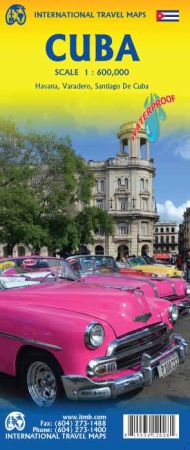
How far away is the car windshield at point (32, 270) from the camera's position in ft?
16.0

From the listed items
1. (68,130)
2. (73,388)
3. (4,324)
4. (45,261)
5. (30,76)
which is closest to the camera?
(73,388)

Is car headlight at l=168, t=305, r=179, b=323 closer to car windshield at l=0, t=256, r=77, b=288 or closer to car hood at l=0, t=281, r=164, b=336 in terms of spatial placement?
car hood at l=0, t=281, r=164, b=336

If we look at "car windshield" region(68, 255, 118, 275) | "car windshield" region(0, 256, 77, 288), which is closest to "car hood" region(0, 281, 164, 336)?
"car windshield" region(0, 256, 77, 288)

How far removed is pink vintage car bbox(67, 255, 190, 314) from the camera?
6082 millimetres

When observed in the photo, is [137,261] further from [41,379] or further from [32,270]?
[41,379]

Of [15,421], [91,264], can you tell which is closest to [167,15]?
[15,421]

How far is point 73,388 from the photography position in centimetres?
306

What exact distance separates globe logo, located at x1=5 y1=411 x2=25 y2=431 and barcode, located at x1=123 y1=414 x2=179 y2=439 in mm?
799

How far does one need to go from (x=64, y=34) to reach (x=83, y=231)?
25627 mm

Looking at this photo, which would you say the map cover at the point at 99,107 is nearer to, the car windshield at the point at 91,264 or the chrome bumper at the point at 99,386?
the chrome bumper at the point at 99,386

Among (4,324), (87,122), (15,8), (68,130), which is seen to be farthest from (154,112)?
(4,324)

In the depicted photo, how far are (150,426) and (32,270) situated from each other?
2.66 m

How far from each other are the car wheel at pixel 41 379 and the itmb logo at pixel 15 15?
10.1 ft

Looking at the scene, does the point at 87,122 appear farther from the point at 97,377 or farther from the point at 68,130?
the point at 97,377
